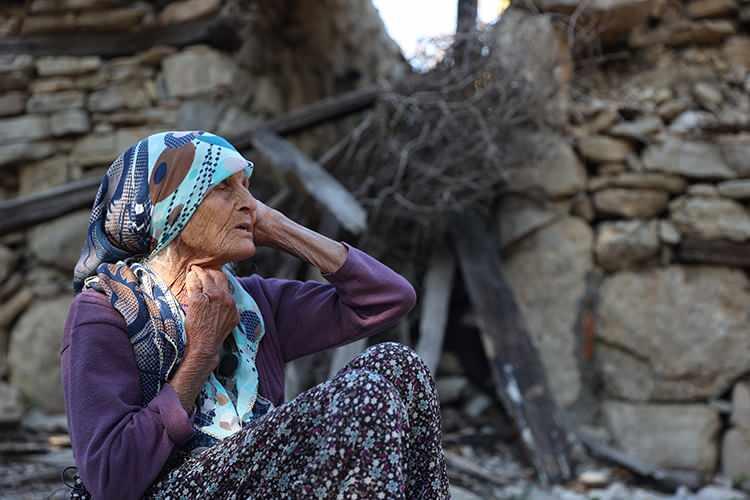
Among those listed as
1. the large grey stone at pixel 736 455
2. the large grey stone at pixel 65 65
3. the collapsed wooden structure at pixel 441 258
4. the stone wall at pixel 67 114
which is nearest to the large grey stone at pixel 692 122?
the collapsed wooden structure at pixel 441 258

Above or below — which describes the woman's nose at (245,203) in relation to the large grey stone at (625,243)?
above

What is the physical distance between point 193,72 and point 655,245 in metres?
2.54

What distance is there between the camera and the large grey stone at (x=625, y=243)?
15.2 feet

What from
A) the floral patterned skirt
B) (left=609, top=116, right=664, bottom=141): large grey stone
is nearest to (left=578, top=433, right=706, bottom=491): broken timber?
(left=609, top=116, right=664, bottom=141): large grey stone

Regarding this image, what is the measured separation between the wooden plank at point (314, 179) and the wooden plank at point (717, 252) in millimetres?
1688

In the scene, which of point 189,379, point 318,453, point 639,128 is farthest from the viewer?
point 639,128

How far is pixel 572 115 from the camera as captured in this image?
193 inches

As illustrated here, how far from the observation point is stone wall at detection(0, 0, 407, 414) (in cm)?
450

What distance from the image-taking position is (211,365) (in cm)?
183

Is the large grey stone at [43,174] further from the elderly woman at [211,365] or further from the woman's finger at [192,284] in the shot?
the woman's finger at [192,284]

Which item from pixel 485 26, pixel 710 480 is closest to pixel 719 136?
pixel 485 26

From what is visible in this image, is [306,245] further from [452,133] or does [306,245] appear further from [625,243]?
[625,243]

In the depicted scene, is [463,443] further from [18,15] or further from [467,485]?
[18,15]

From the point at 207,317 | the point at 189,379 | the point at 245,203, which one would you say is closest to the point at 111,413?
the point at 189,379
